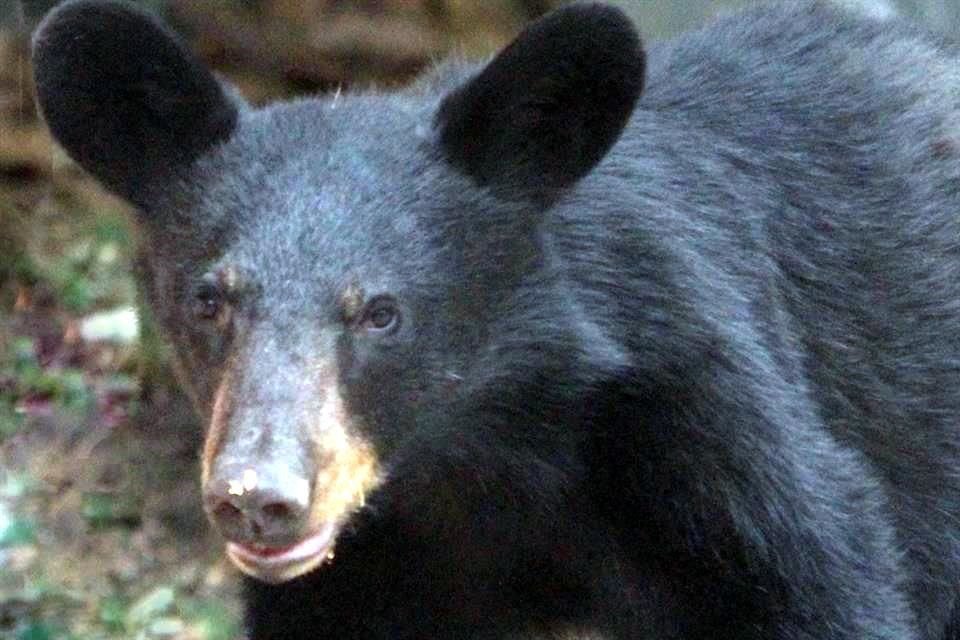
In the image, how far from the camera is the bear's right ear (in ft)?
16.7

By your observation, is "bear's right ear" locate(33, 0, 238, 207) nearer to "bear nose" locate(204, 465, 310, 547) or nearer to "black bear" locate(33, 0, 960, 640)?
"black bear" locate(33, 0, 960, 640)

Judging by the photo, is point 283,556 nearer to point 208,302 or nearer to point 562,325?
point 208,302

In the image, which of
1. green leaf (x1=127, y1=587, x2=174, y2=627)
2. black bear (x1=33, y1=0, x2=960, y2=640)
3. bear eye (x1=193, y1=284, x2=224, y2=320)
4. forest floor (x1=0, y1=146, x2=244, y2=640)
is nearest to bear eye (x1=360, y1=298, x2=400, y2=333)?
black bear (x1=33, y1=0, x2=960, y2=640)

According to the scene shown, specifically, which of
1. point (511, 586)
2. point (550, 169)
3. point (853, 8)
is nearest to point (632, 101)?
point (550, 169)

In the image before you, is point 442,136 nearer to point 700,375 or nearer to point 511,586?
point 700,375

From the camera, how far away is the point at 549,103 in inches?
201

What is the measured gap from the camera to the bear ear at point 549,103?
4.95 metres

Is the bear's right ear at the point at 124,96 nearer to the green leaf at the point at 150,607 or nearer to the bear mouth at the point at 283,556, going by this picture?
the bear mouth at the point at 283,556

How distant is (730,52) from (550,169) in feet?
3.26

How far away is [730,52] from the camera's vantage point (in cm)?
593

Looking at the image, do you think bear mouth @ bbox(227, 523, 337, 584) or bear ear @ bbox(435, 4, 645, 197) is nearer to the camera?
bear mouth @ bbox(227, 523, 337, 584)

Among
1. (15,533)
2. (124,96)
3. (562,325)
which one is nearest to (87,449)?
(15,533)

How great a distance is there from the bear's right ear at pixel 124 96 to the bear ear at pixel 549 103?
568 mm

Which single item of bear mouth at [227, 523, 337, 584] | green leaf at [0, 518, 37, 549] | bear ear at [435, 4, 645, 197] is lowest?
green leaf at [0, 518, 37, 549]
